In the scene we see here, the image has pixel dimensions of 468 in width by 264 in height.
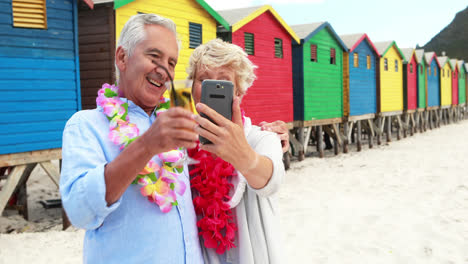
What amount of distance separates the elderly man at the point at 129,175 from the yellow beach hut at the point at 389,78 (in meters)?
21.8

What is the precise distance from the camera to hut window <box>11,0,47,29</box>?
748 centimetres

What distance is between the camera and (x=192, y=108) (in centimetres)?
142

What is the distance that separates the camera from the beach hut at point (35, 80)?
24.1ft

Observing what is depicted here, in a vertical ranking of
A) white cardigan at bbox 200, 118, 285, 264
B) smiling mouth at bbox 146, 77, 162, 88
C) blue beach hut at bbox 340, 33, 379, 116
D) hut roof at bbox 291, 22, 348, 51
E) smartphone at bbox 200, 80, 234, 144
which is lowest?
white cardigan at bbox 200, 118, 285, 264

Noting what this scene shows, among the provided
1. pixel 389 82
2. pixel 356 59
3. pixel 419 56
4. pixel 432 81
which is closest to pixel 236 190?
pixel 356 59

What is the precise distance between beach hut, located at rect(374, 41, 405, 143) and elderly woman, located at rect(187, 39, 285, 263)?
2135 centimetres

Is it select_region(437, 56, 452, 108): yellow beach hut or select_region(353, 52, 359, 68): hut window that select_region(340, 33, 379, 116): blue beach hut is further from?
select_region(437, 56, 452, 108): yellow beach hut

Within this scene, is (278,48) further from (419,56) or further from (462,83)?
(462,83)

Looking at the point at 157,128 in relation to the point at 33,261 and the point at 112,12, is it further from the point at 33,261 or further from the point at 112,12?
the point at 112,12

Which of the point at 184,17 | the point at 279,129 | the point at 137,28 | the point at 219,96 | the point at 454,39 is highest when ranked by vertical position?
the point at 454,39

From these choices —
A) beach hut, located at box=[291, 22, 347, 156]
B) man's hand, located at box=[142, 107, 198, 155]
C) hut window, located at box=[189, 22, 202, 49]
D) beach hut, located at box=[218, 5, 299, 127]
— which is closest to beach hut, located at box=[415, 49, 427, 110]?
beach hut, located at box=[291, 22, 347, 156]

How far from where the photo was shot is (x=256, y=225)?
6.57 ft

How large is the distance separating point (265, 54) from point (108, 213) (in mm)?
12716

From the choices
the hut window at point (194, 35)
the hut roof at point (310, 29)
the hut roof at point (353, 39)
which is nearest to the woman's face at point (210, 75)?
the hut window at point (194, 35)
